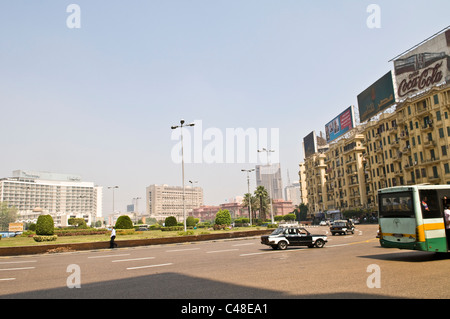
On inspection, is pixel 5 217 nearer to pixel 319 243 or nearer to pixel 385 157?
pixel 385 157

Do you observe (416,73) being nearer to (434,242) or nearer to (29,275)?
(434,242)

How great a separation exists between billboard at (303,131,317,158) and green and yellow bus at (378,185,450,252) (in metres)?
89.3

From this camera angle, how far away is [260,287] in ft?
27.9

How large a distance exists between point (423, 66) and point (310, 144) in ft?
169

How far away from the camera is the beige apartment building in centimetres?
5294

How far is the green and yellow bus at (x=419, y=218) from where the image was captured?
1235cm

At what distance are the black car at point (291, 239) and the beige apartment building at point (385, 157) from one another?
42.0 m

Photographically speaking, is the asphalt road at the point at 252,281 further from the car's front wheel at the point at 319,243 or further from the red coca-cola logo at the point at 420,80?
the red coca-cola logo at the point at 420,80

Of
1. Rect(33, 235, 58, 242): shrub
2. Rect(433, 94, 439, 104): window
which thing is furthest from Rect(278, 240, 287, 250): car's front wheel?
Rect(433, 94, 439, 104): window

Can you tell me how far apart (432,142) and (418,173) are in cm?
641

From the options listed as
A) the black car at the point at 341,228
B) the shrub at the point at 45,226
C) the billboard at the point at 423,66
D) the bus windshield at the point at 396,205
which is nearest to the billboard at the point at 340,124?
the billboard at the point at 423,66

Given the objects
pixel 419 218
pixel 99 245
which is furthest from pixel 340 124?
pixel 419 218

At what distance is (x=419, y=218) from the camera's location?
489 inches
